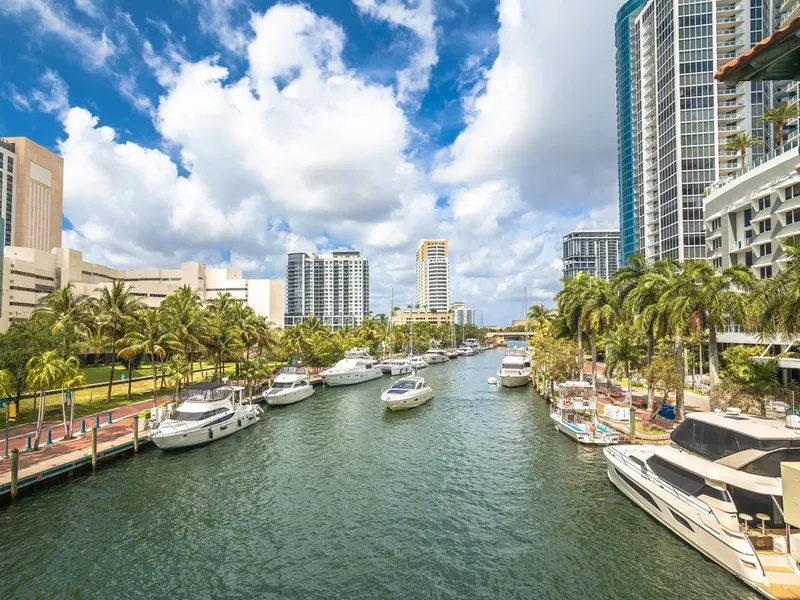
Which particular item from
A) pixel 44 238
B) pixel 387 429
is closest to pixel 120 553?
pixel 387 429

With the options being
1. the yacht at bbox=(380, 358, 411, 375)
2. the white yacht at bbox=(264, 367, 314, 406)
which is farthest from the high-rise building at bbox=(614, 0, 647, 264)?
the white yacht at bbox=(264, 367, 314, 406)

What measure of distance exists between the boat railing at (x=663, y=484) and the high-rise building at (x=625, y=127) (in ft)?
376

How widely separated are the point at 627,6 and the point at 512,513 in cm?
16301

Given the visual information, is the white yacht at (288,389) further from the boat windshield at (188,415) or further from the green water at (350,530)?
the green water at (350,530)

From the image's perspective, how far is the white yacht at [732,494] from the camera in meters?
14.7

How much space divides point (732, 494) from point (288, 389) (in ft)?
142

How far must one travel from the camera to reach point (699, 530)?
16.7 m

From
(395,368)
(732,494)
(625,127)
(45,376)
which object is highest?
(625,127)

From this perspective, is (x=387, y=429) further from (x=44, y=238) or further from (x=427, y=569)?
(x=44, y=238)

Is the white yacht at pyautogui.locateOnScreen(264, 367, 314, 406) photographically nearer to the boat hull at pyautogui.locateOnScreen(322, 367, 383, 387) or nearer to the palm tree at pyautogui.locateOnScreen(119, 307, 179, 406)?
the boat hull at pyautogui.locateOnScreen(322, 367, 383, 387)

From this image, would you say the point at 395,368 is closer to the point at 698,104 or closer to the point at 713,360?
the point at 713,360

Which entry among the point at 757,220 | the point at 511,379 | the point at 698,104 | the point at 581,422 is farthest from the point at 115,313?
the point at 698,104

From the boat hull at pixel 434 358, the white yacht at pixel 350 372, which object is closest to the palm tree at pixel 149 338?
the white yacht at pixel 350 372

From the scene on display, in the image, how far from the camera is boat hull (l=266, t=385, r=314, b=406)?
4991 cm
